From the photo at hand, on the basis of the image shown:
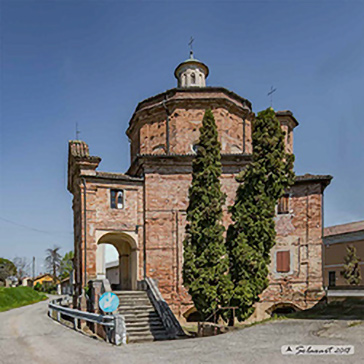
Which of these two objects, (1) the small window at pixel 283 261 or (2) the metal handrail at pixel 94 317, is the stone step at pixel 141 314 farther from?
(1) the small window at pixel 283 261

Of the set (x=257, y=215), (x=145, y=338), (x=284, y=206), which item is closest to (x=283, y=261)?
(x=284, y=206)

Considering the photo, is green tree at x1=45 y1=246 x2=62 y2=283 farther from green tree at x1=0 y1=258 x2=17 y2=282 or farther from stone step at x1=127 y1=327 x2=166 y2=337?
stone step at x1=127 y1=327 x2=166 y2=337

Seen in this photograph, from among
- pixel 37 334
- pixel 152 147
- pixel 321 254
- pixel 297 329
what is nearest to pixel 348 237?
pixel 321 254

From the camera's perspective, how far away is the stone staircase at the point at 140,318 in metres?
15.0

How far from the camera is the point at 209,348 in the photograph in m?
9.34

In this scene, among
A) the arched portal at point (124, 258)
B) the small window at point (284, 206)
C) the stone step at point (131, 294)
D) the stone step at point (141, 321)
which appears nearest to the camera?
the stone step at point (141, 321)

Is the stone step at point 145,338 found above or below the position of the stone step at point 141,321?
below

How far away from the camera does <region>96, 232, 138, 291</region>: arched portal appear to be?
2050 cm

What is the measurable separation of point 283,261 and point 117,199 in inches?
397

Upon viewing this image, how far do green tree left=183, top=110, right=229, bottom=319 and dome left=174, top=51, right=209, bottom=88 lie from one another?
979 cm

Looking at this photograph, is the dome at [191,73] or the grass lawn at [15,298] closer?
the dome at [191,73]

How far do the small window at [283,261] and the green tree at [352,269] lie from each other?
10.5 metres

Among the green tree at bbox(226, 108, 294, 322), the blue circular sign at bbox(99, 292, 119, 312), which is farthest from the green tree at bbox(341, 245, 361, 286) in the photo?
the blue circular sign at bbox(99, 292, 119, 312)

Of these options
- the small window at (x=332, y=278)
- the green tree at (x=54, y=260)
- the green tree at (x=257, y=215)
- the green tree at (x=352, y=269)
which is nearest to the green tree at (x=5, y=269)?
the green tree at (x=54, y=260)
